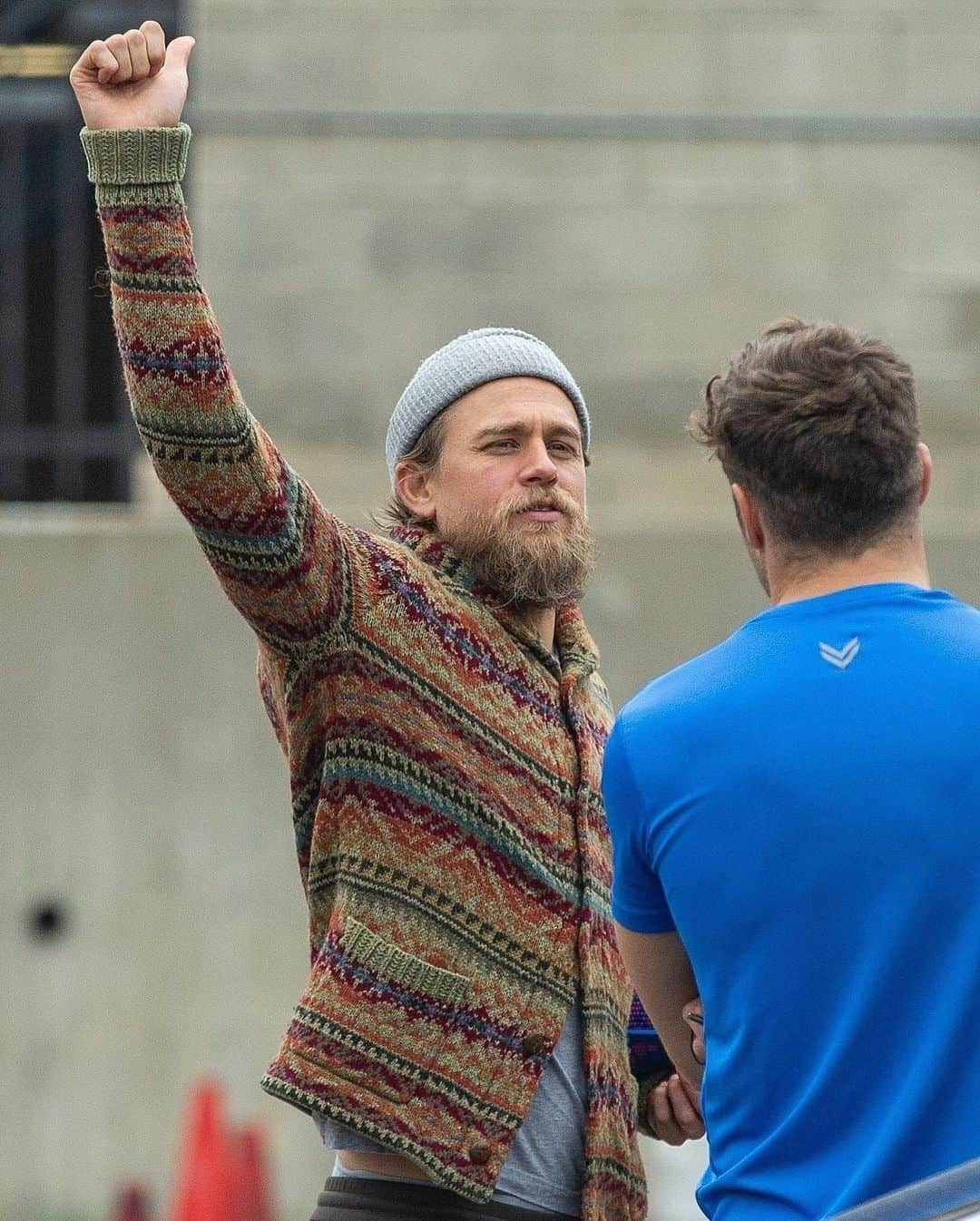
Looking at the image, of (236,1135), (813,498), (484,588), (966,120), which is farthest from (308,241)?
(813,498)

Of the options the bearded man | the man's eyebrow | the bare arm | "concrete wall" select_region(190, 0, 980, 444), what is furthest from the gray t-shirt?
"concrete wall" select_region(190, 0, 980, 444)

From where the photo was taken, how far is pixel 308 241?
5867 millimetres

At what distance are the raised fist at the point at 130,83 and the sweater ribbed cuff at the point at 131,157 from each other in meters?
0.02

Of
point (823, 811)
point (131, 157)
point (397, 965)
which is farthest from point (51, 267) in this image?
point (823, 811)

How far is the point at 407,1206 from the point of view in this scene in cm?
255

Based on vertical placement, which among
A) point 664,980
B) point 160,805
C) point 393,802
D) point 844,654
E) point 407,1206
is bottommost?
point 160,805

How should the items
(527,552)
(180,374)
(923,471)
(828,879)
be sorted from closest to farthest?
(828,879), (923,471), (180,374), (527,552)

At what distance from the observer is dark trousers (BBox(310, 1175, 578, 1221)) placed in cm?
254

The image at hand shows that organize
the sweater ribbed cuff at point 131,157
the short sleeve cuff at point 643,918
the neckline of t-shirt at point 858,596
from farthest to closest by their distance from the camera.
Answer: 1. the sweater ribbed cuff at point 131,157
2. the short sleeve cuff at point 643,918
3. the neckline of t-shirt at point 858,596

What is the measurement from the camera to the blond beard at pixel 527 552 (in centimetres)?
278

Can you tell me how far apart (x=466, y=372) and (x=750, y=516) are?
0.89 meters

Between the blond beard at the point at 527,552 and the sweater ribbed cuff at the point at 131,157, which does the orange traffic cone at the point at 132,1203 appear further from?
the sweater ribbed cuff at the point at 131,157

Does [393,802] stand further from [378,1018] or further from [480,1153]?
[480,1153]

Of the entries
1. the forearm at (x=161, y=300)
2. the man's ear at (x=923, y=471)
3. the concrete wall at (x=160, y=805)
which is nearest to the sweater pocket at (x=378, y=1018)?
the forearm at (x=161, y=300)
